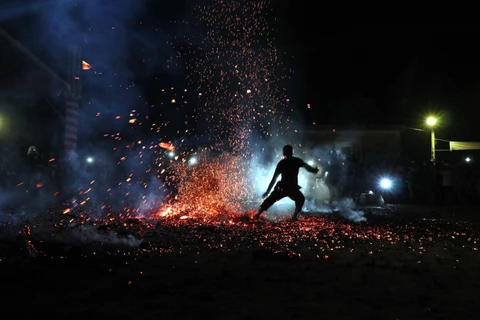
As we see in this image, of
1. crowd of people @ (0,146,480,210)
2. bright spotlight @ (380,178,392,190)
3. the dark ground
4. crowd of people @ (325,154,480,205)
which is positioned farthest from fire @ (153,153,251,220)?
bright spotlight @ (380,178,392,190)

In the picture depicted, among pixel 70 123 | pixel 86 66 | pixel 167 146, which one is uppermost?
pixel 86 66

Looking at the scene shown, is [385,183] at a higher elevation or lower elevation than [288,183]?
higher

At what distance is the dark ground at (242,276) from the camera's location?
3.65 m

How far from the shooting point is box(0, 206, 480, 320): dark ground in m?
3.65

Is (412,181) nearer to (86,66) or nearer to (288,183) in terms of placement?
(288,183)

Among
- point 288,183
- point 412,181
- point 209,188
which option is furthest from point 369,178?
point 288,183

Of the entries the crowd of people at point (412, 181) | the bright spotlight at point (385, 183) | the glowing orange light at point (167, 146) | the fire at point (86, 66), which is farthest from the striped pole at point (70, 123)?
the bright spotlight at point (385, 183)

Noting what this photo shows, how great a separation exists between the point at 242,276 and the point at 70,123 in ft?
41.2

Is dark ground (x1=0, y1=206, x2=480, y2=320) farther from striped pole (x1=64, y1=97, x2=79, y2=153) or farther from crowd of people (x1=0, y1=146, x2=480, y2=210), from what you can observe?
crowd of people (x1=0, y1=146, x2=480, y2=210)

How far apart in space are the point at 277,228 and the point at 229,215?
245 cm

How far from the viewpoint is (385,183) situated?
18703 mm

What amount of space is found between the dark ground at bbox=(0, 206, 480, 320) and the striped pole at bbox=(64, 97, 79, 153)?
27.8 ft

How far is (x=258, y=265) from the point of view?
5.39 m

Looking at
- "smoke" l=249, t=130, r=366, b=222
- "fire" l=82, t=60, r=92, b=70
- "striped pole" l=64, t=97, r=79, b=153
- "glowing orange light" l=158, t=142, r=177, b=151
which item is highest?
"fire" l=82, t=60, r=92, b=70
